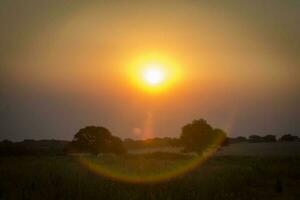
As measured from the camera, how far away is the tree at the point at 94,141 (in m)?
79.9

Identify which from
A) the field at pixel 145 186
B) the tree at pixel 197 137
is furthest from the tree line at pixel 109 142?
the field at pixel 145 186

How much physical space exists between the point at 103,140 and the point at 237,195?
53.2 m

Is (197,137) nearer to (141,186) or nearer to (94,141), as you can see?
(94,141)

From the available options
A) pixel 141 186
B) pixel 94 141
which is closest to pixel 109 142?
pixel 94 141

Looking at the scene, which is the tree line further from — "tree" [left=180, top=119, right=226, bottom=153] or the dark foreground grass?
the dark foreground grass

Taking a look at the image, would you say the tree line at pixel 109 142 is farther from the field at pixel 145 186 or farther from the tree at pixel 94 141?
the field at pixel 145 186

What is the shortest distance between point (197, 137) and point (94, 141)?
862 inches

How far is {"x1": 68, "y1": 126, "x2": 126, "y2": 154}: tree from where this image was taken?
262ft

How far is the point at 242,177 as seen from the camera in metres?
36.5

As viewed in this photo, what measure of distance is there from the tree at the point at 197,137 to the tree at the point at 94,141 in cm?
1693

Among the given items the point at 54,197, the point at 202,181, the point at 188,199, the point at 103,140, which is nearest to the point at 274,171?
the point at 202,181

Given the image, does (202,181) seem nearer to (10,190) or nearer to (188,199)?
(188,199)

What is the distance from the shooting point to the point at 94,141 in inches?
3182

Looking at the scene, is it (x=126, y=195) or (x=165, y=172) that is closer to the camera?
(x=126, y=195)
